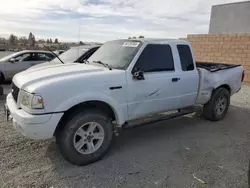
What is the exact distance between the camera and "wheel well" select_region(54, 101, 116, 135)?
340 cm

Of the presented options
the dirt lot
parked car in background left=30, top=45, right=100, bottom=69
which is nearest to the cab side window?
the dirt lot

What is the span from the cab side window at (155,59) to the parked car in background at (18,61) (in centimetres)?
722

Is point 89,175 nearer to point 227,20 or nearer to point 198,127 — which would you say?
point 198,127

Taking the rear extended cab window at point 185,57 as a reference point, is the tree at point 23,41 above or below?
above

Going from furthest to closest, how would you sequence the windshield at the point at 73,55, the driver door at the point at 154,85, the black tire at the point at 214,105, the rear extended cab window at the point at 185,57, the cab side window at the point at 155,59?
1. the windshield at the point at 73,55
2. the black tire at the point at 214,105
3. the rear extended cab window at the point at 185,57
4. the cab side window at the point at 155,59
5. the driver door at the point at 154,85

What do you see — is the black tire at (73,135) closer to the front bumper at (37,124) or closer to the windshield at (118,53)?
the front bumper at (37,124)

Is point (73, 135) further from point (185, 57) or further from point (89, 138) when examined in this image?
point (185, 57)

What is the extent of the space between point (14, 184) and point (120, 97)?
1.86 m

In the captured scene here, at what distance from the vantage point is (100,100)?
3.51 m

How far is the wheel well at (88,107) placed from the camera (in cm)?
340

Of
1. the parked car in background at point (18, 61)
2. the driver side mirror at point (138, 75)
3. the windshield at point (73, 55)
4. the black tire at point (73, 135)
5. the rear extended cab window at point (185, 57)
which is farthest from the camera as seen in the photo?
the parked car in background at point (18, 61)

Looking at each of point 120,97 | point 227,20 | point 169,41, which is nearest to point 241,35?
point 227,20

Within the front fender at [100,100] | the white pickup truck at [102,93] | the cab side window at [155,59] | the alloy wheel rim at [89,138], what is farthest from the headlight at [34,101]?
the cab side window at [155,59]

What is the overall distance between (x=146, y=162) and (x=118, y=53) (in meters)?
1.95
